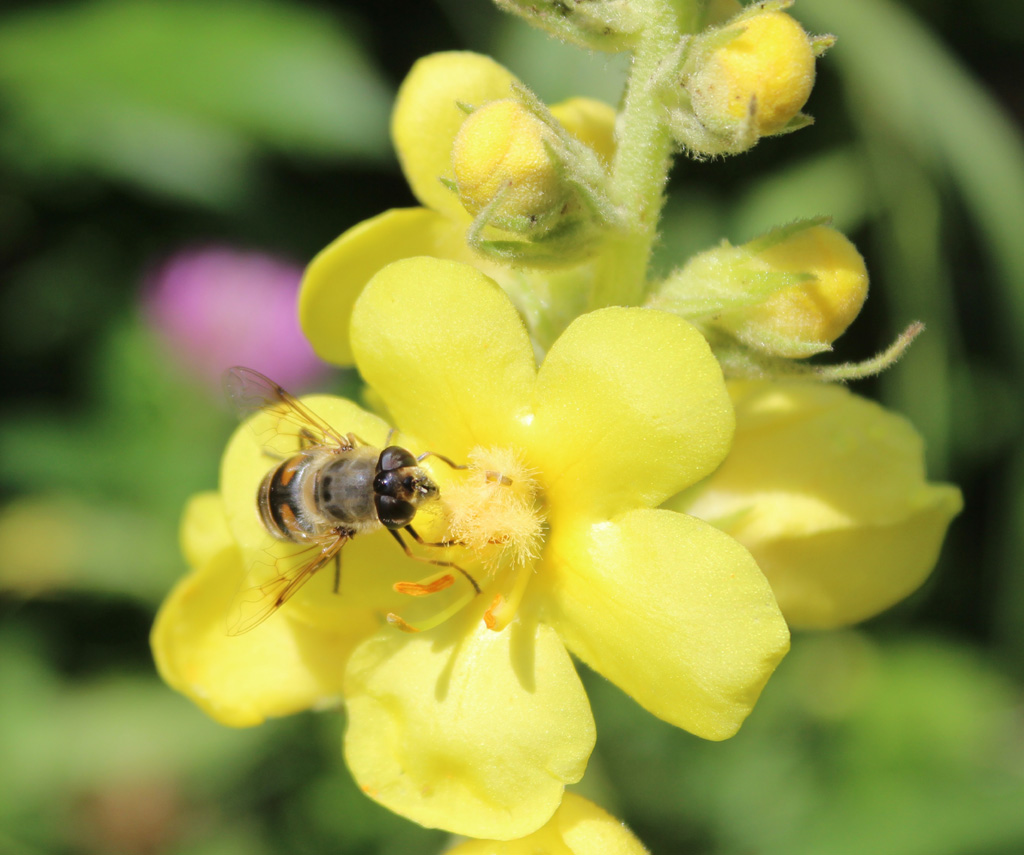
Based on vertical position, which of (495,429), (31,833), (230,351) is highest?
(495,429)

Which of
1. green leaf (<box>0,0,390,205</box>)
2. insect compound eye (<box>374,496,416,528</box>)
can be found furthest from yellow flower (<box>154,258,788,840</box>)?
green leaf (<box>0,0,390,205</box>)

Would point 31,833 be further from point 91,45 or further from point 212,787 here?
point 91,45

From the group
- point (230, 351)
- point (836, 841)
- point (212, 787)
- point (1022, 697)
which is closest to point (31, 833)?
point (212, 787)

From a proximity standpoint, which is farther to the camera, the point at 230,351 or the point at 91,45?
the point at 230,351

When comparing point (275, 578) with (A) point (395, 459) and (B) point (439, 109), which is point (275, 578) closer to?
(A) point (395, 459)

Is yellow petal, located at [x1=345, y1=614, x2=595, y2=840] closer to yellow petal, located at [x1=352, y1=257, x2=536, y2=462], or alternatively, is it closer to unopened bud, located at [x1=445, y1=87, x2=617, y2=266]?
yellow petal, located at [x1=352, y1=257, x2=536, y2=462]

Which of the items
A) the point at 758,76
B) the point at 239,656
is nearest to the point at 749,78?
the point at 758,76

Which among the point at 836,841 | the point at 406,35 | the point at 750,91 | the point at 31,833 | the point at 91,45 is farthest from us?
the point at 406,35
